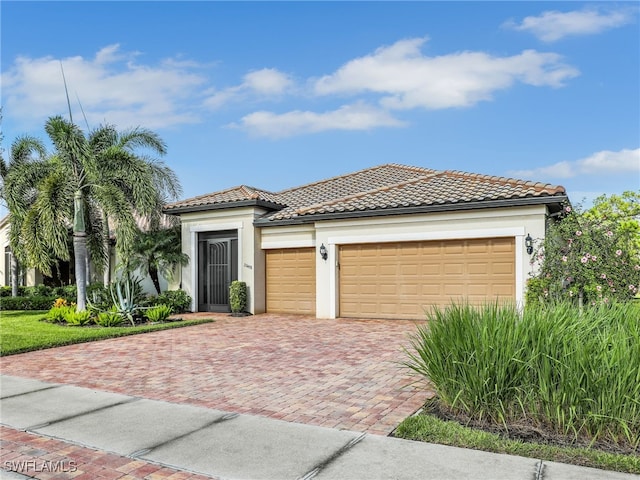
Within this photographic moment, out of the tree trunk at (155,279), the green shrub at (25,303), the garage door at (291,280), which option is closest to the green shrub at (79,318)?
the garage door at (291,280)

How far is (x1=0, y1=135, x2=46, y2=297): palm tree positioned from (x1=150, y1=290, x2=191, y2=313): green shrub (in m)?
5.42

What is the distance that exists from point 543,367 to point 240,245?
13.8 m

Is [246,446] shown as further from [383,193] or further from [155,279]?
[155,279]

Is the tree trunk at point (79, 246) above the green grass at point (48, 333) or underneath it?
above

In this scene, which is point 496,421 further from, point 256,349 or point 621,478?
point 256,349

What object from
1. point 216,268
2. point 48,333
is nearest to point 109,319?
point 48,333

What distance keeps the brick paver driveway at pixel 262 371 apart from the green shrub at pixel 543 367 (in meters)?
0.86

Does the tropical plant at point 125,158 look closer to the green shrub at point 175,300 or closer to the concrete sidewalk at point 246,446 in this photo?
the green shrub at point 175,300

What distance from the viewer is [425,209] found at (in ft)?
46.8

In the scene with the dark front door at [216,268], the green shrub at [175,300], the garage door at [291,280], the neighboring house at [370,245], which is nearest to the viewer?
the neighboring house at [370,245]

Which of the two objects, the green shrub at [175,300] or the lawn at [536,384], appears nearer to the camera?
the lawn at [536,384]

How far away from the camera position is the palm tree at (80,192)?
15016 millimetres

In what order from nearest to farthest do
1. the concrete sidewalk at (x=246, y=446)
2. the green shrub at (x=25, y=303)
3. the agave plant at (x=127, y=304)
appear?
the concrete sidewalk at (x=246, y=446), the agave plant at (x=127, y=304), the green shrub at (x=25, y=303)

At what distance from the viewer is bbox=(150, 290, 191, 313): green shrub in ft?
58.3
